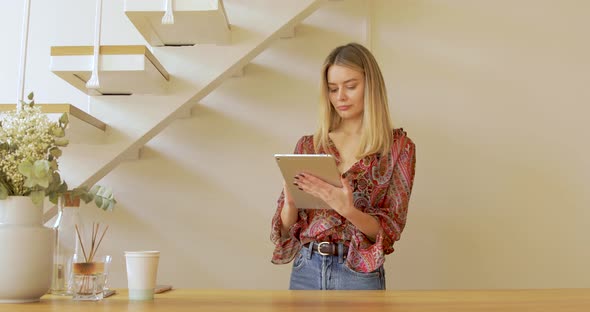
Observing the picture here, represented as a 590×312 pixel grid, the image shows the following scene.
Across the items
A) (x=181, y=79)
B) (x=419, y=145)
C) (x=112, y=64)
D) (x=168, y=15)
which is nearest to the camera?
(x=168, y=15)

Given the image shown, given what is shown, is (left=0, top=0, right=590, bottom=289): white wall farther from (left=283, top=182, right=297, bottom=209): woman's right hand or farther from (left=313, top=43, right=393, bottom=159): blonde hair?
(left=283, top=182, right=297, bottom=209): woman's right hand

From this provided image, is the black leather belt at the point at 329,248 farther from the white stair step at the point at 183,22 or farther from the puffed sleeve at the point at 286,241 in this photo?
the white stair step at the point at 183,22

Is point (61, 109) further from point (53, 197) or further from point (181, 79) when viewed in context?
point (53, 197)

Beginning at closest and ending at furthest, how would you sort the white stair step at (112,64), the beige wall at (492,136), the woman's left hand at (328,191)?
the woman's left hand at (328,191)
the white stair step at (112,64)
the beige wall at (492,136)

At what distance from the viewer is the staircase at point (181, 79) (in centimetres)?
246

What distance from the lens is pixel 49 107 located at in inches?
85.7

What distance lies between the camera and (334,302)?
4.18ft

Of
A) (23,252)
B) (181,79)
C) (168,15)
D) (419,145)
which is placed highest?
(168,15)

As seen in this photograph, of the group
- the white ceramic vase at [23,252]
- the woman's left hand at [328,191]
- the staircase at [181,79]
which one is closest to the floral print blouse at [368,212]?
the woman's left hand at [328,191]

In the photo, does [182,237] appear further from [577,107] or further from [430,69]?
[577,107]

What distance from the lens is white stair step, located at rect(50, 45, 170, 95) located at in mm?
2211

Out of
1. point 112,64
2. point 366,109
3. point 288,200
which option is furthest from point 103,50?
point 366,109

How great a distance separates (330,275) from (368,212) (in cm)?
24

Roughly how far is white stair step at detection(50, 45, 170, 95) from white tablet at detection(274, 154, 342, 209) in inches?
23.9
